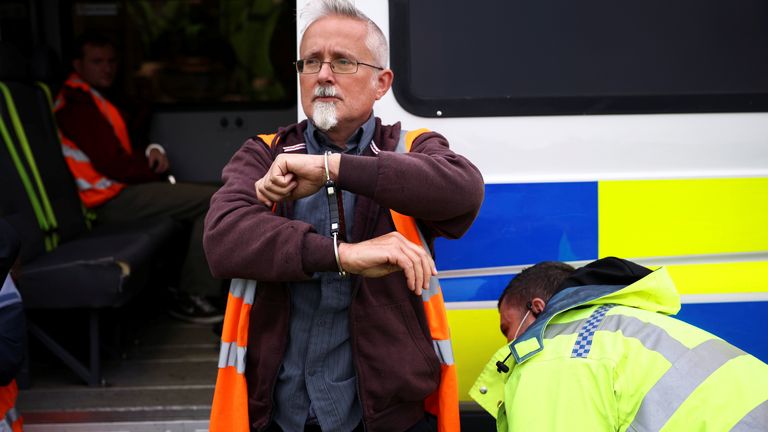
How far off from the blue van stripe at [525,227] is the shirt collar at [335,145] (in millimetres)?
537

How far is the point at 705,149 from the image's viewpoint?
2.29m

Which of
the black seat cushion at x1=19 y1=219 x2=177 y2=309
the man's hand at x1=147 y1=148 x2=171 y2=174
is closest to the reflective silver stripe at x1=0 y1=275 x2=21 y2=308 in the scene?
the black seat cushion at x1=19 y1=219 x2=177 y2=309

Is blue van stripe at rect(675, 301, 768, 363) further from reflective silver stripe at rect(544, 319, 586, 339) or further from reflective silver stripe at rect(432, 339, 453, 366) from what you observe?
reflective silver stripe at rect(432, 339, 453, 366)

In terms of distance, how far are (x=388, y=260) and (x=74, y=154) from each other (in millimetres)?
2902

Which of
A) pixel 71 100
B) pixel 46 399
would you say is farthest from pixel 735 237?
pixel 71 100

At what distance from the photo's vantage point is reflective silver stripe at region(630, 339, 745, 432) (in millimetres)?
1666

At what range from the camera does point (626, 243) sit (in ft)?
7.44

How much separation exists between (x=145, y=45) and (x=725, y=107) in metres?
3.17

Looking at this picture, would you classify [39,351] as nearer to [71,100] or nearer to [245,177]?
[71,100]

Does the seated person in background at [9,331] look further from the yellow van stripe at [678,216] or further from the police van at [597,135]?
the yellow van stripe at [678,216]

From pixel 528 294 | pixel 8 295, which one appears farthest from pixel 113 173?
pixel 528 294

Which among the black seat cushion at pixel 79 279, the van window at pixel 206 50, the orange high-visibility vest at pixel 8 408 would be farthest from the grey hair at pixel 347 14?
the van window at pixel 206 50

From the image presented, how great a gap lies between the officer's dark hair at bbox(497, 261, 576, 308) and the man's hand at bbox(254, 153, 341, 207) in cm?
68

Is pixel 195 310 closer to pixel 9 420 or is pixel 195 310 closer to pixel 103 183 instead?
pixel 103 183
